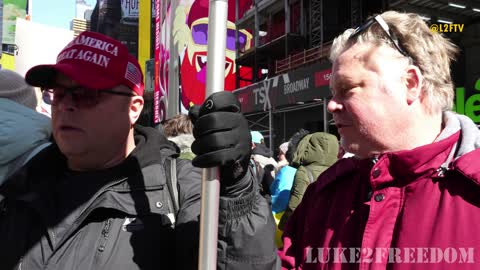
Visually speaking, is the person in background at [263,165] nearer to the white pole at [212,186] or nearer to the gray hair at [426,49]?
the gray hair at [426,49]

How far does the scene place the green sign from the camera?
360 inches

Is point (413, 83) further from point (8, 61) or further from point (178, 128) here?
point (8, 61)

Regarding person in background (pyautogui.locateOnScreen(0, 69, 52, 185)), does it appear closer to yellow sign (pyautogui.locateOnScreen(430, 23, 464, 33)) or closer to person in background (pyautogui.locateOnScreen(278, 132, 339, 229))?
person in background (pyautogui.locateOnScreen(278, 132, 339, 229))

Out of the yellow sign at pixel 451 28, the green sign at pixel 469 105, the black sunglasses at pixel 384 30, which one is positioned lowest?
the black sunglasses at pixel 384 30

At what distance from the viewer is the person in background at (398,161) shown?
1.26m

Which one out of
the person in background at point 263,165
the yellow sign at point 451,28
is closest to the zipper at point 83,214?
the person in background at point 263,165

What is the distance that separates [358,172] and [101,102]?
975 mm

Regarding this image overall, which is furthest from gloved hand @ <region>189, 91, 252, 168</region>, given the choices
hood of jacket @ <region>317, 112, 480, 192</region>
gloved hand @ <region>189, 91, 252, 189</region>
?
hood of jacket @ <region>317, 112, 480, 192</region>

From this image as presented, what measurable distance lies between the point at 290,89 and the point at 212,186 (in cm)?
1382

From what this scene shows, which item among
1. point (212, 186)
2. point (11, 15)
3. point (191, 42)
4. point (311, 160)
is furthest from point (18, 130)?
point (11, 15)

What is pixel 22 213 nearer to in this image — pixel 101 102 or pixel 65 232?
pixel 65 232

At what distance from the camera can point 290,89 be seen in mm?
14867

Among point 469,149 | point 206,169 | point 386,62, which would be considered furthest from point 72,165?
point 469,149

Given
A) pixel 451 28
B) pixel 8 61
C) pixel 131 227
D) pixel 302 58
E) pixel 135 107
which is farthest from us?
Result: pixel 302 58
